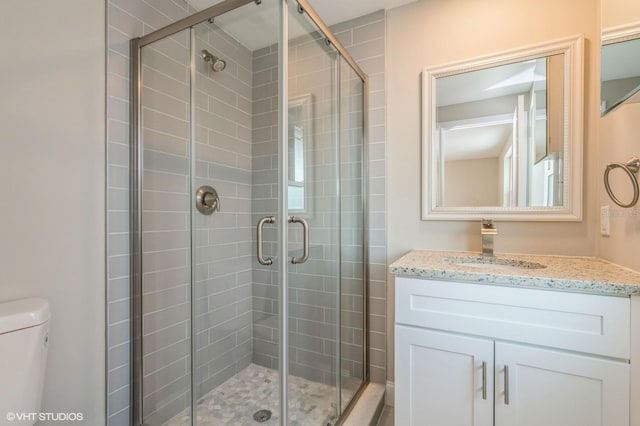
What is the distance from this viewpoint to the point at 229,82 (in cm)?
158

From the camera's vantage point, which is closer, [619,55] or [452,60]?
[619,55]

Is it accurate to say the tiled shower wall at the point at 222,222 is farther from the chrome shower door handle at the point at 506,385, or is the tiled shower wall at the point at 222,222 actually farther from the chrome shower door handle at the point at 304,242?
the chrome shower door handle at the point at 506,385

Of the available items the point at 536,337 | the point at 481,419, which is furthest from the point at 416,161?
the point at 481,419

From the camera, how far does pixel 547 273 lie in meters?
1.09

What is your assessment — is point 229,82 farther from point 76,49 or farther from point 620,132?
point 620,132

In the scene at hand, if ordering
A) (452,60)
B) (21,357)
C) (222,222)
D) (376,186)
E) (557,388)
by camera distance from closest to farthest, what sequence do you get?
(21,357), (557,388), (222,222), (452,60), (376,186)

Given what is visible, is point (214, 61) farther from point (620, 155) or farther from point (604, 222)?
point (604, 222)

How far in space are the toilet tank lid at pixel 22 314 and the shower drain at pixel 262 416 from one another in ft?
3.26

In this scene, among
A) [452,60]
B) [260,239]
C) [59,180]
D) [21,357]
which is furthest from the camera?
[452,60]

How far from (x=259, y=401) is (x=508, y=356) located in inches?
46.0

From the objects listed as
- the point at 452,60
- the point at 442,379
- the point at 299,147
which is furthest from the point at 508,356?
the point at 452,60

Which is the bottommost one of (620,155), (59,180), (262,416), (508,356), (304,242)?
(262,416)

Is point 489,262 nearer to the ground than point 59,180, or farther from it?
A: nearer to the ground

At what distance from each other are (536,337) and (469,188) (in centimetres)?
83
